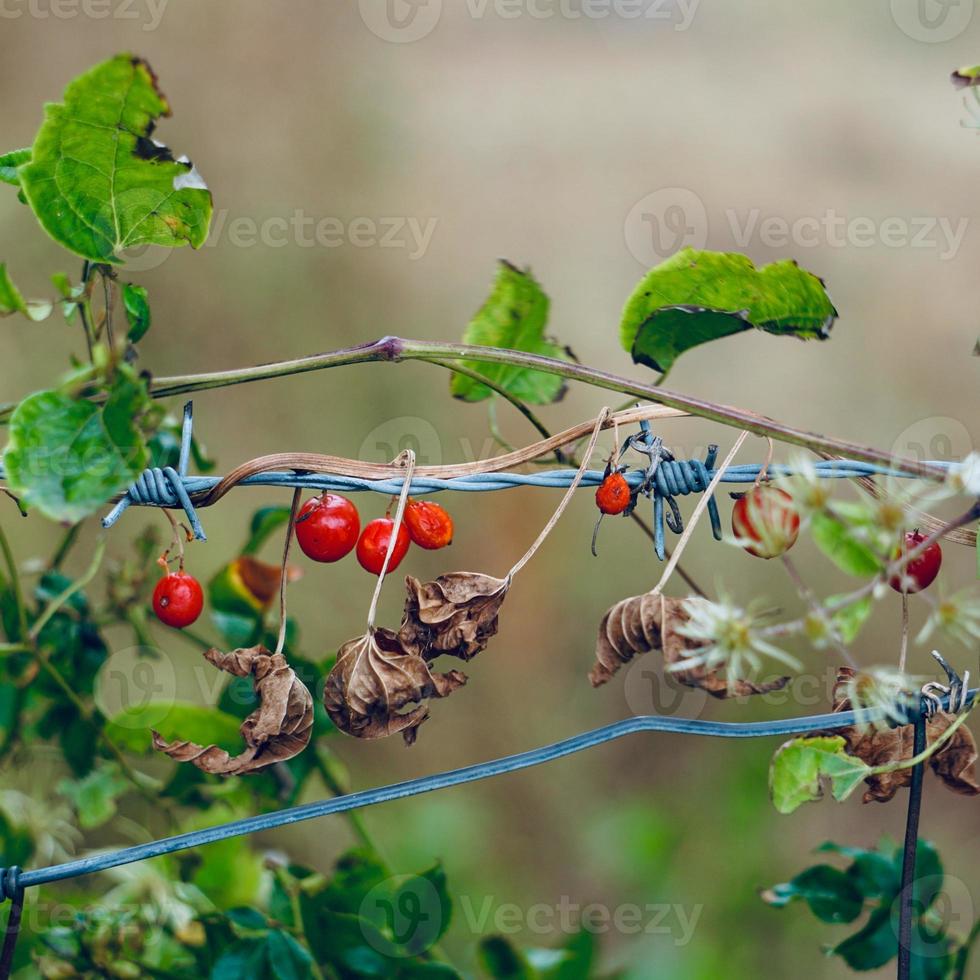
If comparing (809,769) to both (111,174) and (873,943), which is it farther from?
(111,174)

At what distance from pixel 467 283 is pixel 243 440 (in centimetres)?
74

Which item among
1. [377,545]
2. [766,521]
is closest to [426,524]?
[377,545]

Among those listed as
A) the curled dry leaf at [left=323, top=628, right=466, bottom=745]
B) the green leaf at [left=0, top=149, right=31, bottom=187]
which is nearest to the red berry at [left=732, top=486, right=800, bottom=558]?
the curled dry leaf at [left=323, top=628, right=466, bottom=745]

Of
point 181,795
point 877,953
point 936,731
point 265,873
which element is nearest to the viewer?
point 936,731

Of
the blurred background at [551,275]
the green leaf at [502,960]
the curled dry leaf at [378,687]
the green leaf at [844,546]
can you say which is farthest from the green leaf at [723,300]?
the blurred background at [551,275]

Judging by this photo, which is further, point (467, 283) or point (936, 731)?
point (467, 283)

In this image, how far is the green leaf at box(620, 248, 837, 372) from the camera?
0.76 meters

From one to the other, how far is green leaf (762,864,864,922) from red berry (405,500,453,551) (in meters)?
0.49

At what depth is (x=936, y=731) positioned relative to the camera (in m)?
0.79

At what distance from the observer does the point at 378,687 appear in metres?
0.72

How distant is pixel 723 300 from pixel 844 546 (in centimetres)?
26

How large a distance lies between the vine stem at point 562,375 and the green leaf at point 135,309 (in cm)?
9

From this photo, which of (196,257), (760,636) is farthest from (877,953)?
(196,257)

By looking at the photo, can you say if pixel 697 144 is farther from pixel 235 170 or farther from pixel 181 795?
pixel 181 795
